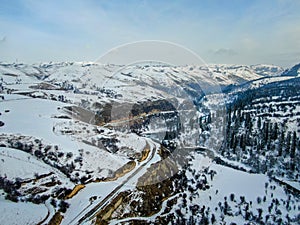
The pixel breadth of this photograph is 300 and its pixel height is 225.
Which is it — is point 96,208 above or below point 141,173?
below

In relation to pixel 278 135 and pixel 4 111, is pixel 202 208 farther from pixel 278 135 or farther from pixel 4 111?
pixel 4 111

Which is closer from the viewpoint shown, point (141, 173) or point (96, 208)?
point (96, 208)

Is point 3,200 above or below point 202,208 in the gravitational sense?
above

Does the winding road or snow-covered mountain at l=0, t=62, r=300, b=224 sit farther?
snow-covered mountain at l=0, t=62, r=300, b=224

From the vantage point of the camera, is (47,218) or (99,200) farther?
(99,200)

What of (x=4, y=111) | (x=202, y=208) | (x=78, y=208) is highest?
(x=4, y=111)

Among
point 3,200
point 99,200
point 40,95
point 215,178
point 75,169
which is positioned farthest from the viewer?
point 40,95

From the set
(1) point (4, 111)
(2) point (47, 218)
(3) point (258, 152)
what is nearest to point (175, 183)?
(2) point (47, 218)

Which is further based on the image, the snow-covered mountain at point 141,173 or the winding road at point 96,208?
the snow-covered mountain at point 141,173

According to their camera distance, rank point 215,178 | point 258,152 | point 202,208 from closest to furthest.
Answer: point 202,208
point 215,178
point 258,152
